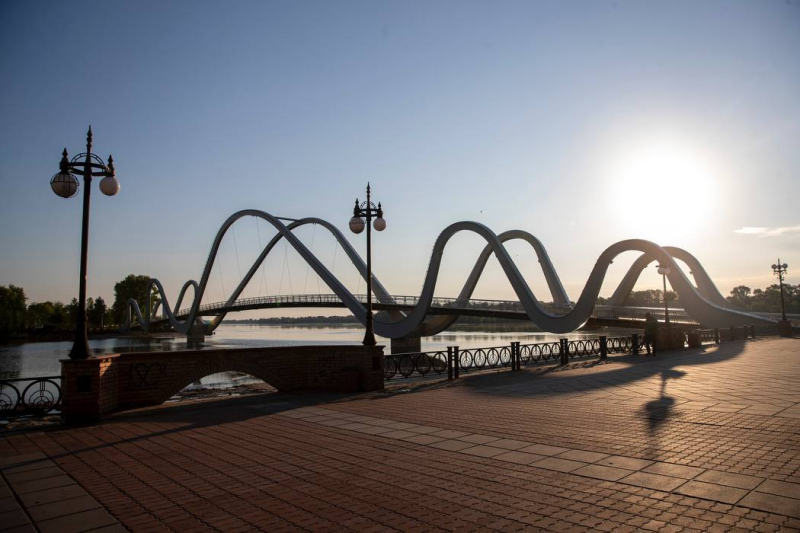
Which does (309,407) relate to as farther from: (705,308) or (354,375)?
(705,308)

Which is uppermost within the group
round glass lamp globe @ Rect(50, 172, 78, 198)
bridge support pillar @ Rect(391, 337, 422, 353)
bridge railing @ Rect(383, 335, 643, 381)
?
round glass lamp globe @ Rect(50, 172, 78, 198)

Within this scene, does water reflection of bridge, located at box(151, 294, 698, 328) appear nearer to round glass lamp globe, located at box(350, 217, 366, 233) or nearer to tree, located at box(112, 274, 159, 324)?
round glass lamp globe, located at box(350, 217, 366, 233)

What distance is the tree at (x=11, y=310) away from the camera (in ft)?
286

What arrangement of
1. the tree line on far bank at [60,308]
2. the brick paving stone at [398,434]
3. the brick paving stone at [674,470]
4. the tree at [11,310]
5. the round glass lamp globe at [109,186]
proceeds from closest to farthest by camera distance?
the brick paving stone at [674,470]
the brick paving stone at [398,434]
the round glass lamp globe at [109,186]
the tree at [11,310]
the tree line on far bank at [60,308]

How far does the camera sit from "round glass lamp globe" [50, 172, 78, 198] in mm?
10125

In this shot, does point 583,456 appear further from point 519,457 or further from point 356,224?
point 356,224

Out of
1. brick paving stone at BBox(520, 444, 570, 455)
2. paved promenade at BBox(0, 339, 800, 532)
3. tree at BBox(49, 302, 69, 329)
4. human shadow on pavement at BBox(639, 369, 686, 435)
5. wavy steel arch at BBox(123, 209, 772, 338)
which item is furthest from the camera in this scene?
tree at BBox(49, 302, 69, 329)

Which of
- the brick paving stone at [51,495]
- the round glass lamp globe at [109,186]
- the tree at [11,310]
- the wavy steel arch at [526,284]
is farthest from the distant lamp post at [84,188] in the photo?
the tree at [11,310]

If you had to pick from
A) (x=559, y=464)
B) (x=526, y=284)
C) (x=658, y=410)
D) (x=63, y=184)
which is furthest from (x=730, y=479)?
(x=526, y=284)

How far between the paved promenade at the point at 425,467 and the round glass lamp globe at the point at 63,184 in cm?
457

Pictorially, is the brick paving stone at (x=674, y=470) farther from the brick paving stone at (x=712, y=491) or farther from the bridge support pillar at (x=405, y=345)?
the bridge support pillar at (x=405, y=345)

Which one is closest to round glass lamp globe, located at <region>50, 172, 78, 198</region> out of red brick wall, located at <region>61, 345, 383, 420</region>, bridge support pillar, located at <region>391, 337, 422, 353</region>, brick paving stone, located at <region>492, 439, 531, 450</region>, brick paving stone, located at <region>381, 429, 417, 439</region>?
red brick wall, located at <region>61, 345, 383, 420</region>

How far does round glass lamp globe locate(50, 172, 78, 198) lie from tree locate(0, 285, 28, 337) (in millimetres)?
97631

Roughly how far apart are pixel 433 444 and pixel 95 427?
250 inches
